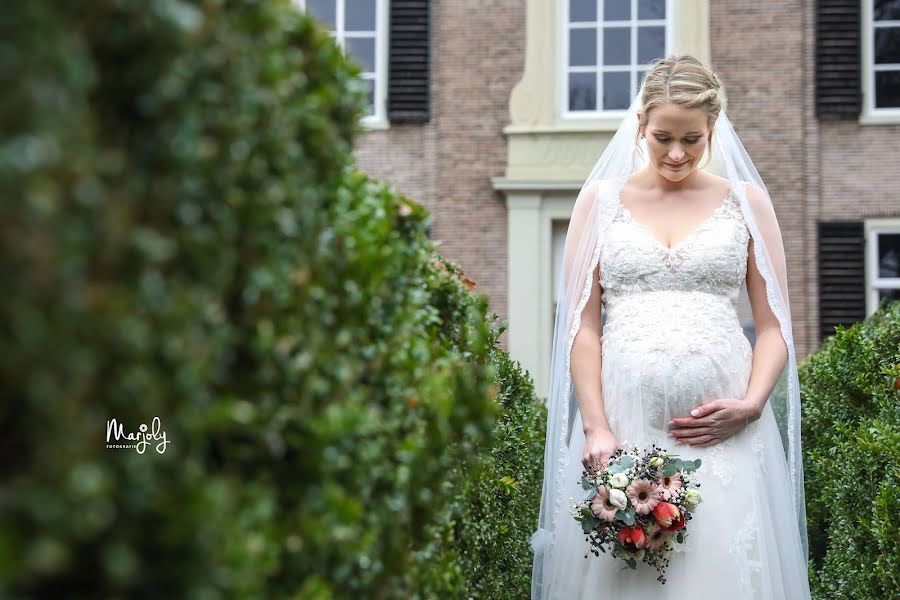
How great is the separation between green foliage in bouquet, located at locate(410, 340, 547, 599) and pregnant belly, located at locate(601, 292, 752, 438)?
1.59 feet

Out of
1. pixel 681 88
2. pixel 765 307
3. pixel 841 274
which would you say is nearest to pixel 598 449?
pixel 765 307

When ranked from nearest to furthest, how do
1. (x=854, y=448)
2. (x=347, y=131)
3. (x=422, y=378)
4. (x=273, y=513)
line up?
(x=273, y=513) → (x=347, y=131) → (x=422, y=378) → (x=854, y=448)

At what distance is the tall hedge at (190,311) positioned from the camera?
3.42 feet

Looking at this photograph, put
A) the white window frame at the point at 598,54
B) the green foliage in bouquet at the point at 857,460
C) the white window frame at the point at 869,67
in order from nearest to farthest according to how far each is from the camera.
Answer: the green foliage in bouquet at the point at 857,460 → the white window frame at the point at 869,67 → the white window frame at the point at 598,54

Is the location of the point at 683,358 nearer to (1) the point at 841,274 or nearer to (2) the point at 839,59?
(1) the point at 841,274

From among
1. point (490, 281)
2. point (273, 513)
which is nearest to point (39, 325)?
point (273, 513)

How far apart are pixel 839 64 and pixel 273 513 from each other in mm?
13927

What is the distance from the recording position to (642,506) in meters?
3.68

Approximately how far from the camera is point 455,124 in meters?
14.9

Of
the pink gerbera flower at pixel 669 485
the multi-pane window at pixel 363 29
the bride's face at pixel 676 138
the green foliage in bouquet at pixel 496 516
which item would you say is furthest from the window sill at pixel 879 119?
the pink gerbera flower at pixel 669 485

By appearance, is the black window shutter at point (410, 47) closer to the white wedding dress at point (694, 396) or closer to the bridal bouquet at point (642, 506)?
the white wedding dress at point (694, 396)

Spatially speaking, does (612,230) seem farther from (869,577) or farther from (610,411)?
(869,577)

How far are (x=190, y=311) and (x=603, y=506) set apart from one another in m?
2.67

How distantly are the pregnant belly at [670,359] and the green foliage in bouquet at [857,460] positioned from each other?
1.87ft
